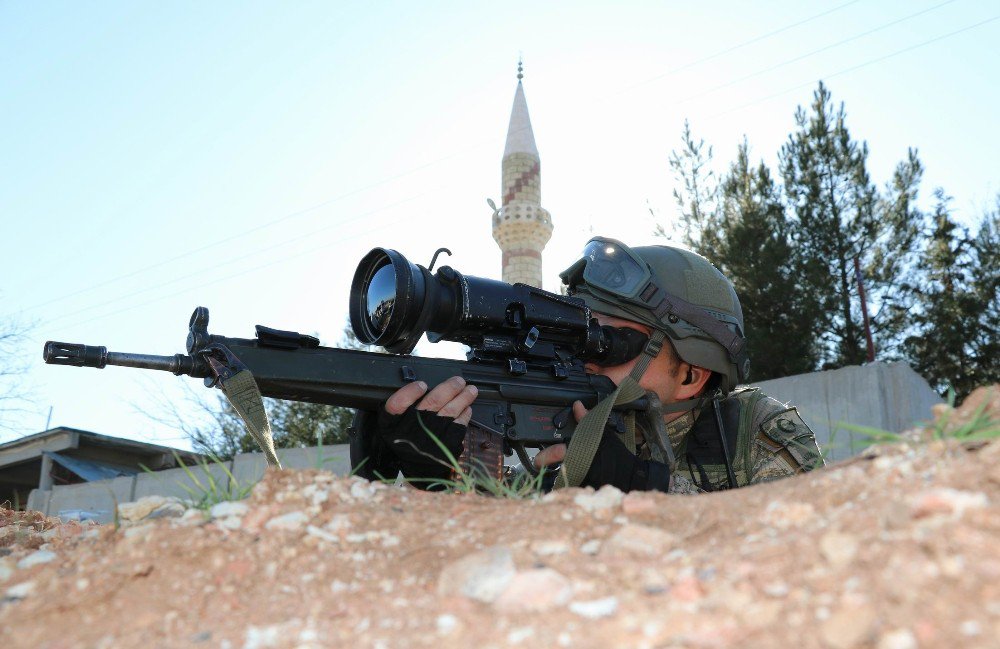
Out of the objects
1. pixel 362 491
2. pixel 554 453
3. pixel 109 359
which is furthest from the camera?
pixel 554 453

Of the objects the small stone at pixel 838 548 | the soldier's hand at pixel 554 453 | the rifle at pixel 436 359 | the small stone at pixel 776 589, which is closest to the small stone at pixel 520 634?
the small stone at pixel 776 589

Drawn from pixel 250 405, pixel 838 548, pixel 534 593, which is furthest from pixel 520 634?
pixel 250 405

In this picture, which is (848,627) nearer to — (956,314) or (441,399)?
(441,399)

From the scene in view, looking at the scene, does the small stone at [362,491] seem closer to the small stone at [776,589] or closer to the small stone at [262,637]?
the small stone at [262,637]

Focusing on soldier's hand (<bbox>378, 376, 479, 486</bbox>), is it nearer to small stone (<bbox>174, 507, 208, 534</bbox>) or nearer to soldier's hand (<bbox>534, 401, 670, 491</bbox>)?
soldier's hand (<bbox>534, 401, 670, 491</bbox>)

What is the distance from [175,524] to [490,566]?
0.72m

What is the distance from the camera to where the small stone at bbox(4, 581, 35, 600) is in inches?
59.8

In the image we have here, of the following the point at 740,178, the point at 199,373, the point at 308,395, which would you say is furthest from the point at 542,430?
the point at 740,178

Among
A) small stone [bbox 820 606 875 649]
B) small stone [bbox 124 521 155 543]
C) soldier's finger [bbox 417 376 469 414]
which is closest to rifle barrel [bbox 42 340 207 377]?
soldier's finger [bbox 417 376 469 414]

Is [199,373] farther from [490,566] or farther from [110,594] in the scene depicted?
[490,566]

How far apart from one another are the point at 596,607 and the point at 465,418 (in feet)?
6.66

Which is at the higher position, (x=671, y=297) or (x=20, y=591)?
(x=671, y=297)

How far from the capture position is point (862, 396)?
1095 centimetres

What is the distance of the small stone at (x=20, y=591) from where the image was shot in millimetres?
1519
